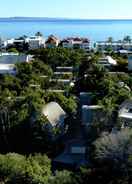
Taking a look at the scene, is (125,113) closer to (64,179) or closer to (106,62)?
(64,179)

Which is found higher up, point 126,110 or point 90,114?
point 126,110

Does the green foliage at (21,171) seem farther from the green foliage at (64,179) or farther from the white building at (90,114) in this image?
the white building at (90,114)

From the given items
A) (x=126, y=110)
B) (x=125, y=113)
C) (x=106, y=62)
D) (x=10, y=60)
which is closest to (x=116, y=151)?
(x=125, y=113)

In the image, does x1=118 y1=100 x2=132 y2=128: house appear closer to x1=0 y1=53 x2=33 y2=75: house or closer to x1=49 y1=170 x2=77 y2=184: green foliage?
x1=49 y1=170 x2=77 y2=184: green foliage

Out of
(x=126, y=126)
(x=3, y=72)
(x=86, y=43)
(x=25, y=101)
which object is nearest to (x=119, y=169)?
(x=126, y=126)

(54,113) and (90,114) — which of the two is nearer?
(54,113)

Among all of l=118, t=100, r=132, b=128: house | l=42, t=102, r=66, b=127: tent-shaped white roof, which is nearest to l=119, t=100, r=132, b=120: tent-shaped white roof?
l=118, t=100, r=132, b=128: house
